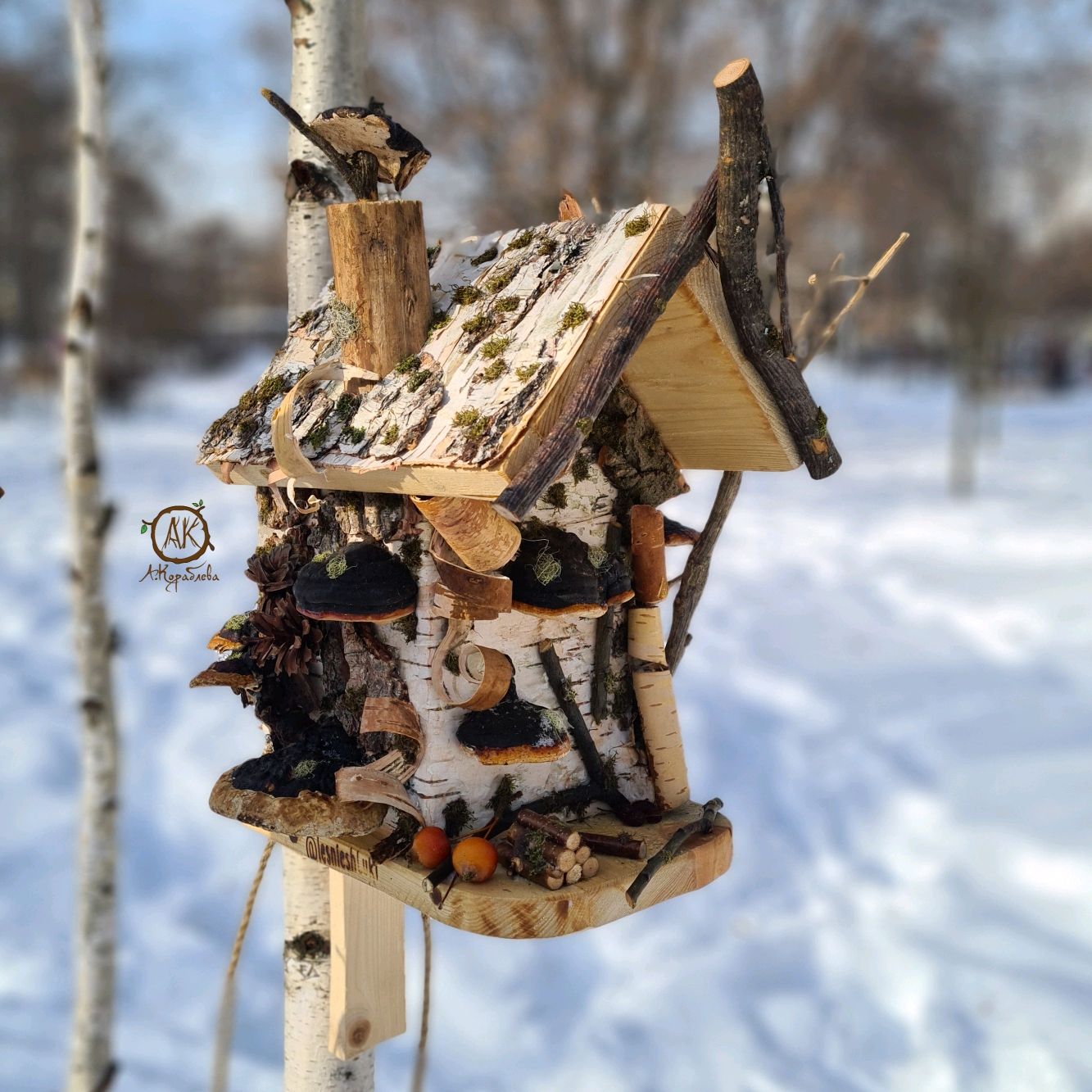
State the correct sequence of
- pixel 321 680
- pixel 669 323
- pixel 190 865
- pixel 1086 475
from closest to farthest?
pixel 669 323, pixel 321 680, pixel 190 865, pixel 1086 475

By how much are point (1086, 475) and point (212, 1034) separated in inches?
471

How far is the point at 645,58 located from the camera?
858 cm

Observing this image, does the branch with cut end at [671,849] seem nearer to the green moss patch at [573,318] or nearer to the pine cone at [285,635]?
the pine cone at [285,635]

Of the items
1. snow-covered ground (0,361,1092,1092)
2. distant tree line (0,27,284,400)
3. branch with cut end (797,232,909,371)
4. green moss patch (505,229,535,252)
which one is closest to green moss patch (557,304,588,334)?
green moss patch (505,229,535,252)

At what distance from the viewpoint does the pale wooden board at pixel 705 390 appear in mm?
1696

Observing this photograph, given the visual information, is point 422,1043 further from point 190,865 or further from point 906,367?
point 906,367

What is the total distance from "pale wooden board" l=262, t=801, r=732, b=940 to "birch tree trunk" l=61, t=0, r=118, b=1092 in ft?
2.73

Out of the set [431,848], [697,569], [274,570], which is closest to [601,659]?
[697,569]

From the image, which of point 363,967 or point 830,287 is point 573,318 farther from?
point 363,967

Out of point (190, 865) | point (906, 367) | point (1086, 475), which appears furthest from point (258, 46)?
point (906, 367)

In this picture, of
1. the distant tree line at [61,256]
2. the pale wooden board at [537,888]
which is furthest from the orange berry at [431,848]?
the distant tree line at [61,256]

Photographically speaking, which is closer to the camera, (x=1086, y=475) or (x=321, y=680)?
(x=321, y=680)

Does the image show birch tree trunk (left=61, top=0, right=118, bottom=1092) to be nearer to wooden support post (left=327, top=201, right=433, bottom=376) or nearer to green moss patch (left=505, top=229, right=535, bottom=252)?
wooden support post (left=327, top=201, right=433, bottom=376)

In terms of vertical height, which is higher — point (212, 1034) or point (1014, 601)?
point (1014, 601)
